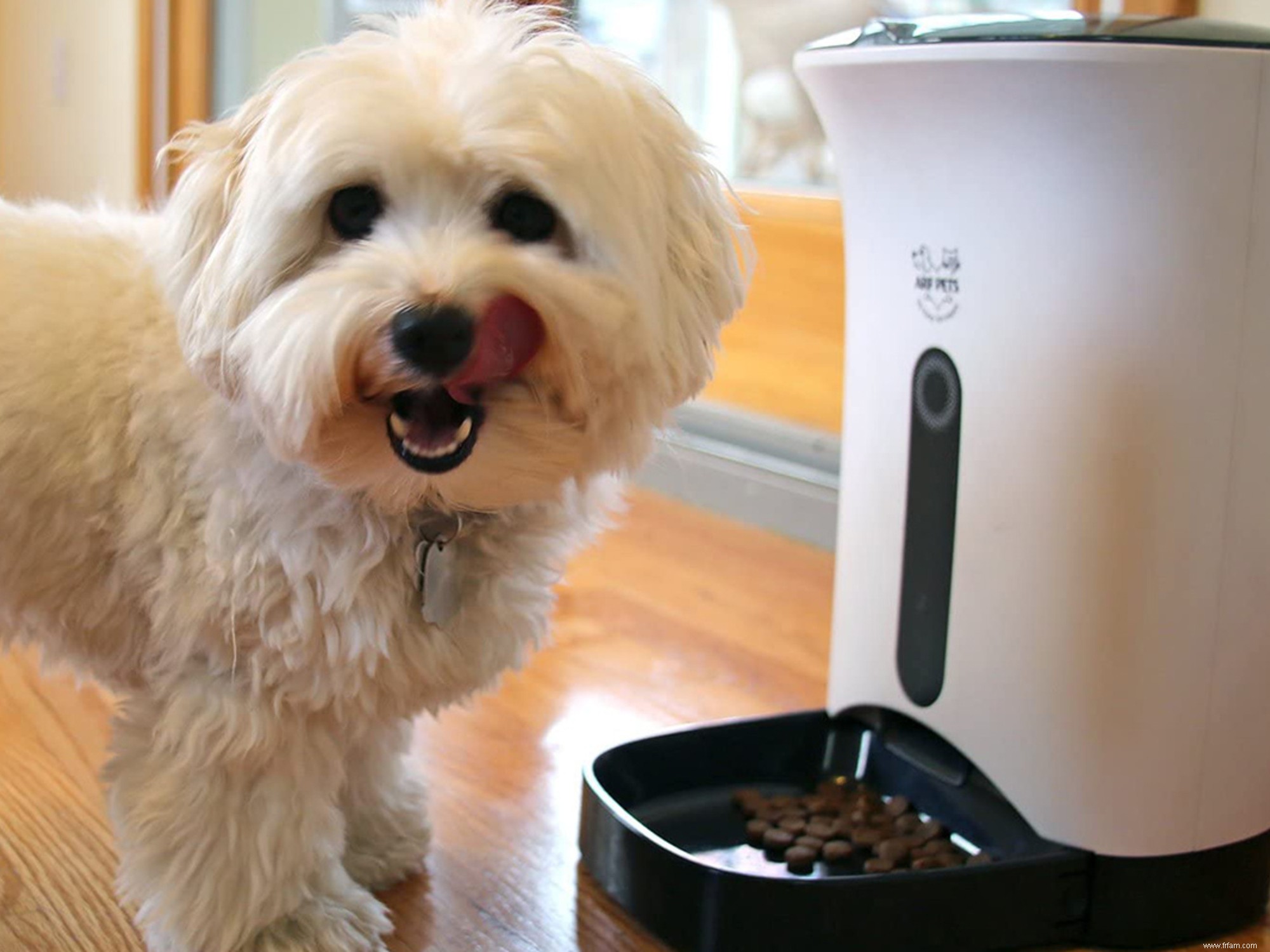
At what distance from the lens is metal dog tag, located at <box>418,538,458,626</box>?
1103 millimetres

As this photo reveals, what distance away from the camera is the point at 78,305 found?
1.13 meters

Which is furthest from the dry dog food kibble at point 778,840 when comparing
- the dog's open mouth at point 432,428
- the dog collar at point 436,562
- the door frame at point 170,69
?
the door frame at point 170,69

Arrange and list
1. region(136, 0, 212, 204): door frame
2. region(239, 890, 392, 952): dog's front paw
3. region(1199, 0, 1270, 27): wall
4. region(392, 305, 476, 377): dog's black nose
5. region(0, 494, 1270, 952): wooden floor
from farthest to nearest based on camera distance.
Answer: region(136, 0, 212, 204): door frame < region(1199, 0, 1270, 27): wall < region(0, 494, 1270, 952): wooden floor < region(239, 890, 392, 952): dog's front paw < region(392, 305, 476, 377): dog's black nose

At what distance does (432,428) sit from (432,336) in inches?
3.8

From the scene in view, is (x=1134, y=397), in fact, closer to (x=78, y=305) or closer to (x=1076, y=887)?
(x=1076, y=887)

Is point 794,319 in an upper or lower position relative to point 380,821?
upper

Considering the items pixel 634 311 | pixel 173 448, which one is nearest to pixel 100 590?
pixel 173 448

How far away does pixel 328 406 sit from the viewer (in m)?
0.93

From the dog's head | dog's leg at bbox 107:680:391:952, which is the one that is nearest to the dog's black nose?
the dog's head

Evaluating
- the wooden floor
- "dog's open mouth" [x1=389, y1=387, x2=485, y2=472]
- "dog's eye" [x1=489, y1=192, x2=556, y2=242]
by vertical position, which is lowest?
the wooden floor

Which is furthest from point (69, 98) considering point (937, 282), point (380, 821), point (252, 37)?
point (937, 282)

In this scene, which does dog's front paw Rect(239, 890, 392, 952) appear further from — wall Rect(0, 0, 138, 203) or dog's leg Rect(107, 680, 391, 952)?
wall Rect(0, 0, 138, 203)

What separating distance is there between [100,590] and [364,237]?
0.36 meters

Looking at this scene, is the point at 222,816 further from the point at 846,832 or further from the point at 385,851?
the point at 846,832
